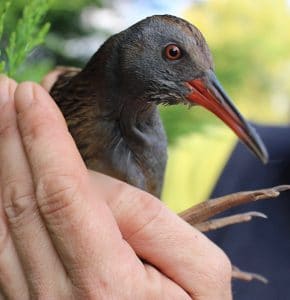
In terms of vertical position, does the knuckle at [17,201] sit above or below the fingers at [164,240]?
above

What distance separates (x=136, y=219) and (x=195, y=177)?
89cm

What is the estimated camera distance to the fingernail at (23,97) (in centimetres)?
101

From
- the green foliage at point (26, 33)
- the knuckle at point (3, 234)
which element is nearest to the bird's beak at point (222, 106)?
the green foliage at point (26, 33)

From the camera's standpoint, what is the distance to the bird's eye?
4.23 ft

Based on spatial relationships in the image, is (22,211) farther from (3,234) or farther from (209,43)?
(209,43)

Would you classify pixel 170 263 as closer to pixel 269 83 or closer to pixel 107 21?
pixel 107 21

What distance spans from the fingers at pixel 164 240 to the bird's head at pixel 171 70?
253 millimetres

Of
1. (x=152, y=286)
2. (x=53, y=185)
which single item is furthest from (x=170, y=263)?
(x=53, y=185)

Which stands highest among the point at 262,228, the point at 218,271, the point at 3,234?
the point at 3,234

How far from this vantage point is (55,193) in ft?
3.23

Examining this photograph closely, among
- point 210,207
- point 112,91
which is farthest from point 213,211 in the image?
point 112,91

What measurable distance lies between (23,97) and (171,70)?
0.38 meters

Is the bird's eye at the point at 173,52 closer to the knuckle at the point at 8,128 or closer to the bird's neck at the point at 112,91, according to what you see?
the bird's neck at the point at 112,91

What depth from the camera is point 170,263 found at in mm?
1076
